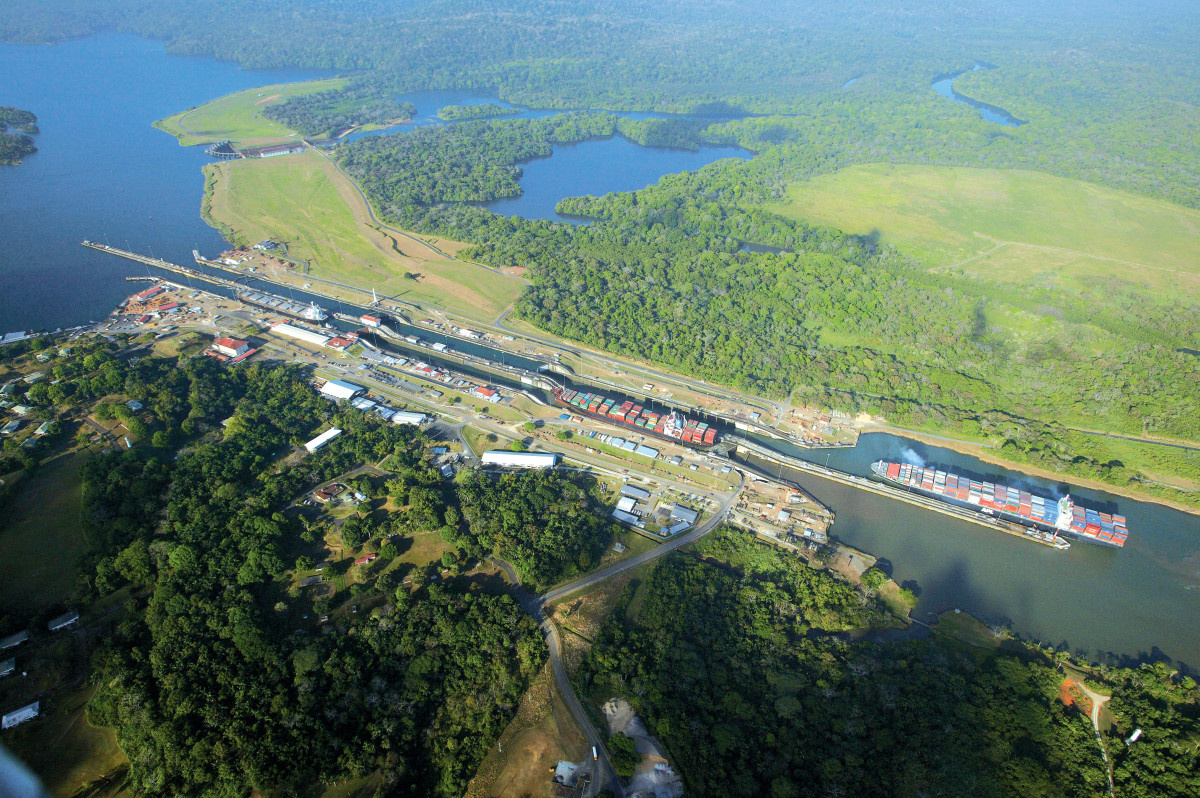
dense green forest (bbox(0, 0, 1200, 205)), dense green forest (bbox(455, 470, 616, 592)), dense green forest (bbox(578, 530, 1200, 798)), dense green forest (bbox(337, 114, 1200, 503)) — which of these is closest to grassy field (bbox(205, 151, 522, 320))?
dense green forest (bbox(337, 114, 1200, 503))

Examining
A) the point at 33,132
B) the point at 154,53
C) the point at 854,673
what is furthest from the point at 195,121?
the point at 854,673

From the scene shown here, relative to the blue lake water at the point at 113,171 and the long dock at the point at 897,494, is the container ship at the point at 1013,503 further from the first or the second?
the blue lake water at the point at 113,171

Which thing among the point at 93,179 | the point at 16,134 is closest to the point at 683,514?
the point at 93,179

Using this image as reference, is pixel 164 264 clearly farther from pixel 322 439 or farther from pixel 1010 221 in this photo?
pixel 1010 221

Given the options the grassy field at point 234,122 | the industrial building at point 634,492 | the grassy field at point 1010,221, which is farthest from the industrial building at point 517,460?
the grassy field at point 234,122

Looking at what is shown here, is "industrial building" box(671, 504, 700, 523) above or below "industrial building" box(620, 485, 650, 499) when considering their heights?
below

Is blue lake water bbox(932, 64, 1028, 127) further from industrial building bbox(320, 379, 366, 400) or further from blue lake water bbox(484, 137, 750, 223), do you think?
industrial building bbox(320, 379, 366, 400)
